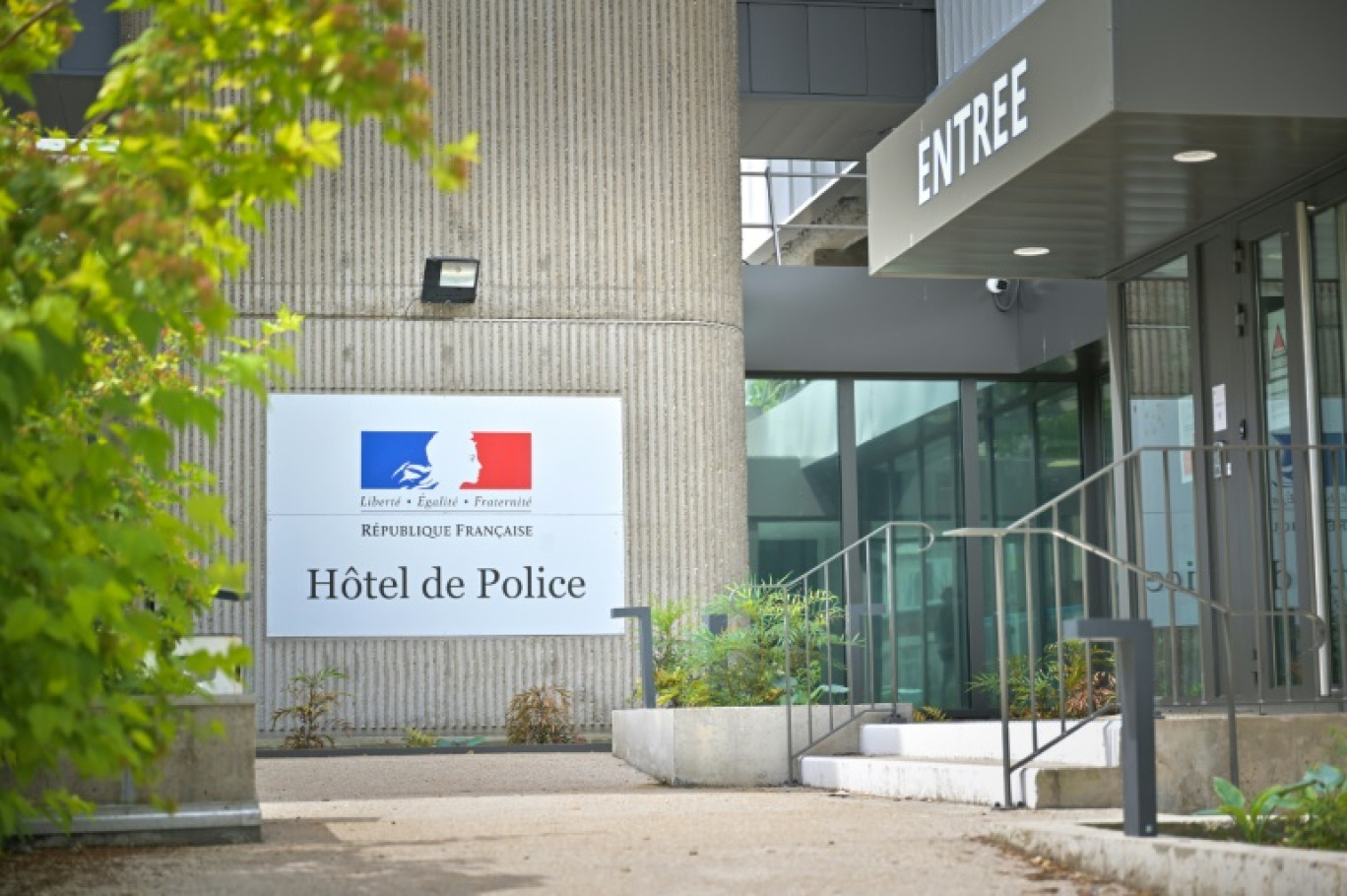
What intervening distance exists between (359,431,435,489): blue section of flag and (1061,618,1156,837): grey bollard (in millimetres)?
8671

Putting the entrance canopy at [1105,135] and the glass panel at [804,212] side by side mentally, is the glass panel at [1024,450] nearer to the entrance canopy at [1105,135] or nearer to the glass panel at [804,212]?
the glass panel at [804,212]

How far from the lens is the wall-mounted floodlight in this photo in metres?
13.3

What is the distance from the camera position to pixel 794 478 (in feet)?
51.4

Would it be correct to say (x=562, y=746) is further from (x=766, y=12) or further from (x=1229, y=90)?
(x=1229, y=90)

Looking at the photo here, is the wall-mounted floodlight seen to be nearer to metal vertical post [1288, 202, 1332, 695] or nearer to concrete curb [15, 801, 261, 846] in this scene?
metal vertical post [1288, 202, 1332, 695]

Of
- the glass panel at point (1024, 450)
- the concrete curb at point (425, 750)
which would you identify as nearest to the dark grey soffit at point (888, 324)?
the glass panel at point (1024, 450)

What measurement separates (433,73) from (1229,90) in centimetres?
780

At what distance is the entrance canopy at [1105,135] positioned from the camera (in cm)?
711

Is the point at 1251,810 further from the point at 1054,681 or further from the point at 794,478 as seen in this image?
the point at 794,478

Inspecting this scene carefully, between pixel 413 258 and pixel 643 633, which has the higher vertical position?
pixel 413 258

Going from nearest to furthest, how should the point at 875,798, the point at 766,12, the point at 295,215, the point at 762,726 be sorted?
the point at 875,798 < the point at 762,726 < the point at 295,215 < the point at 766,12

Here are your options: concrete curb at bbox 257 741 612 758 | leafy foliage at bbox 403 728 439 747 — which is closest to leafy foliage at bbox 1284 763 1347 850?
concrete curb at bbox 257 741 612 758

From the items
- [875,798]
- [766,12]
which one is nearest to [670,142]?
[766,12]

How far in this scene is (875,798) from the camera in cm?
824
